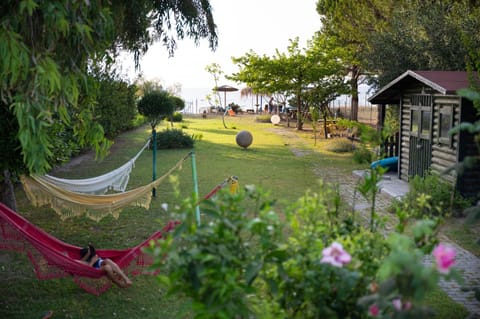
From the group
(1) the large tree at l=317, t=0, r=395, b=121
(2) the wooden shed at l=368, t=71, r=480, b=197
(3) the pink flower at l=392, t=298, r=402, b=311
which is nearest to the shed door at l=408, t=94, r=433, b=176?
(2) the wooden shed at l=368, t=71, r=480, b=197

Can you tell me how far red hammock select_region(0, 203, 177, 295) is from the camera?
15.3 ft

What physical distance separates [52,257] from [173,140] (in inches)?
511

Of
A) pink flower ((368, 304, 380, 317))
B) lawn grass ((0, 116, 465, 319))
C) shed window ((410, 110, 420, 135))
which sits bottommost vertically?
lawn grass ((0, 116, 465, 319))

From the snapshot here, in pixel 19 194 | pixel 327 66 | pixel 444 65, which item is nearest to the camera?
pixel 19 194

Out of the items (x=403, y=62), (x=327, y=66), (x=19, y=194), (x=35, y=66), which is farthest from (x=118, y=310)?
(x=327, y=66)

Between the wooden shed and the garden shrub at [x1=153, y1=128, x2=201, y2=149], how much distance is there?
754cm

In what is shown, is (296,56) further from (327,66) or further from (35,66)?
(35,66)

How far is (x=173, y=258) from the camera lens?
6.39 feet

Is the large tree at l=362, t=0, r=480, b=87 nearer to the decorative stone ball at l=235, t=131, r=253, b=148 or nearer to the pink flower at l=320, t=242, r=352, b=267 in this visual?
the decorative stone ball at l=235, t=131, r=253, b=148

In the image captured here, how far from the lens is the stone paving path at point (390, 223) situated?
191 inches

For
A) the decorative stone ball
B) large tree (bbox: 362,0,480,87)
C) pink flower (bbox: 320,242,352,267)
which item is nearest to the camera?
pink flower (bbox: 320,242,352,267)

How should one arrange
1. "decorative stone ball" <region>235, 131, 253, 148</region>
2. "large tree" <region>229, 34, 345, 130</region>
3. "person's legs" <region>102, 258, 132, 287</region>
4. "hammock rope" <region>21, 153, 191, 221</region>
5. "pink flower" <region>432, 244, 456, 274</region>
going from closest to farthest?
"pink flower" <region>432, 244, 456, 274</region>, "person's legs" <region>102, 258, 132, 287</region>, "hammock rope" <region>21, 153, 191, 221</region>, "decorative stone ball" <region>235, 131, 253, 148</region>, "large tree" <region>229, 34, 345, 130</region>

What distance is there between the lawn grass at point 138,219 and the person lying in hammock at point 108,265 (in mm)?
114

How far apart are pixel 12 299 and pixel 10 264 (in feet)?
3.70
